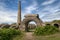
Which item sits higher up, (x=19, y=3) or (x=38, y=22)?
(x=19, y=3)

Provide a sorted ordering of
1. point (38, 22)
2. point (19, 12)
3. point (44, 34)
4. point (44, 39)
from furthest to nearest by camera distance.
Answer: point (19, 12) < point (38, 22) < point (44, 34) < point (44, 39)

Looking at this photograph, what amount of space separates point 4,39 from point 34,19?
14.0 meters

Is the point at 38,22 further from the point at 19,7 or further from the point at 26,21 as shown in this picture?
the point at 19,7

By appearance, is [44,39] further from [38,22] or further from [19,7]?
[19,7]

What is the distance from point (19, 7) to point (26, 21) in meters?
19.9

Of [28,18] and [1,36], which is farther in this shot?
[28,18]

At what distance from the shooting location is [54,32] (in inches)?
751

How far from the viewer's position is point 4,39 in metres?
15.8

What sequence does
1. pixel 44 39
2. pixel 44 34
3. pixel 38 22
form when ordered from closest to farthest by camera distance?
pixel 44 39, pixel 44 34, pixel 38 22

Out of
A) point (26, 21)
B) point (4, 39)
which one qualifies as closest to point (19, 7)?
point (26, 21)

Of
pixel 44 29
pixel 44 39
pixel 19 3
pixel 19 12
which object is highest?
pixel 19 3

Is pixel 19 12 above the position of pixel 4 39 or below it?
above

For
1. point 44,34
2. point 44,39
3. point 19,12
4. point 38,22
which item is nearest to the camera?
point 44,39

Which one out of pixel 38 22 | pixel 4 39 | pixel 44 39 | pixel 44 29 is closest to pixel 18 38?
pixel 4 39
